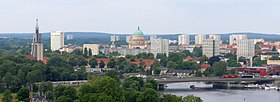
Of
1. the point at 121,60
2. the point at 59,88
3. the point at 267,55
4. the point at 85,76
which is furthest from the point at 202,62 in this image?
the point at 59,88

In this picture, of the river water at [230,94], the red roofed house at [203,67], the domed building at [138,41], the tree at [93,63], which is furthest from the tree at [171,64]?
the domed building at [138,41]

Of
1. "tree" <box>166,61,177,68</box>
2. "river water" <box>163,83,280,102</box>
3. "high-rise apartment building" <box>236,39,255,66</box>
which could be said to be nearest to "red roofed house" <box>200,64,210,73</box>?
"tree" <box>166,61,177,68</box>

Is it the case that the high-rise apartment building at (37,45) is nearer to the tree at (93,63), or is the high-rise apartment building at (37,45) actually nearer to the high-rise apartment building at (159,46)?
the tree at (93,63)

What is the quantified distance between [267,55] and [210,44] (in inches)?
214

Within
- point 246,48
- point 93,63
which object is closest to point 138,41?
point 246,48

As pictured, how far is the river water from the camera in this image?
31.5 meters

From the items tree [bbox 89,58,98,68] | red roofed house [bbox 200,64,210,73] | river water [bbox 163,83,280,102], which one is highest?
tree [bbox 89,58,98,68]

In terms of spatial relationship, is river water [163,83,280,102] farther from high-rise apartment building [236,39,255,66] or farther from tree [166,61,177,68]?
high-rise apartment building [236,39,255,66]

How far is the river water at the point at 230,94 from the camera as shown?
31.5 m

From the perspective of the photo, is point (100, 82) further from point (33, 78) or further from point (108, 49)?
point (108, 49)

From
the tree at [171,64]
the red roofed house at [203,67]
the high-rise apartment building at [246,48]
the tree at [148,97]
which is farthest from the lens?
the high-rise apartment building at [246,48]

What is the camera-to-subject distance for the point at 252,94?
34.4 metres

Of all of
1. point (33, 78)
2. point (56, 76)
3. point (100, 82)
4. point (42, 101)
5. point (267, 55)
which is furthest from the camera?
point (267, 55)

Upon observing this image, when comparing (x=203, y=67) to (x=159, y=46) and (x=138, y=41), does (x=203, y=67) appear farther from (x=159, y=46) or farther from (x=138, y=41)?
(x=138, y=41)
